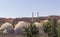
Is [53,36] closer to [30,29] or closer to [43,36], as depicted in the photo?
[43,36]

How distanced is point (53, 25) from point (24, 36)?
4.36 m

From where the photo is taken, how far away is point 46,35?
2262 cm

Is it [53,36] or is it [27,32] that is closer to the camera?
[27,32]

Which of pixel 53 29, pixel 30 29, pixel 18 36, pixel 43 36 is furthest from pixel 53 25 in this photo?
pixel 18 36

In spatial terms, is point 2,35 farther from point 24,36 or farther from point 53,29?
point 53,29

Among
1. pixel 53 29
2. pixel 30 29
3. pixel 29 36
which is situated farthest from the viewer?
pixel 53 29

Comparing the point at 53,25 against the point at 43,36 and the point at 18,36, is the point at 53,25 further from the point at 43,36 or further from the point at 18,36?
the point at 18,36

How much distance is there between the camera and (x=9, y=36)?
21.3 m

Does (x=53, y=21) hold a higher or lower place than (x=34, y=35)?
higher

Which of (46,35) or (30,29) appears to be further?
(46,35)

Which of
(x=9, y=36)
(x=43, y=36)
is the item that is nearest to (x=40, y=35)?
(x=43, y=36)

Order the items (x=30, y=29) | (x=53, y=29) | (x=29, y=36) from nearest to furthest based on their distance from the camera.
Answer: (x=29, y=36) < (x=30, y=29) < (x=53, y=29)

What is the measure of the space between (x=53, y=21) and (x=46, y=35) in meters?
2.31

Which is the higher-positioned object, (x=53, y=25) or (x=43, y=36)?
(x=53, y=25)
